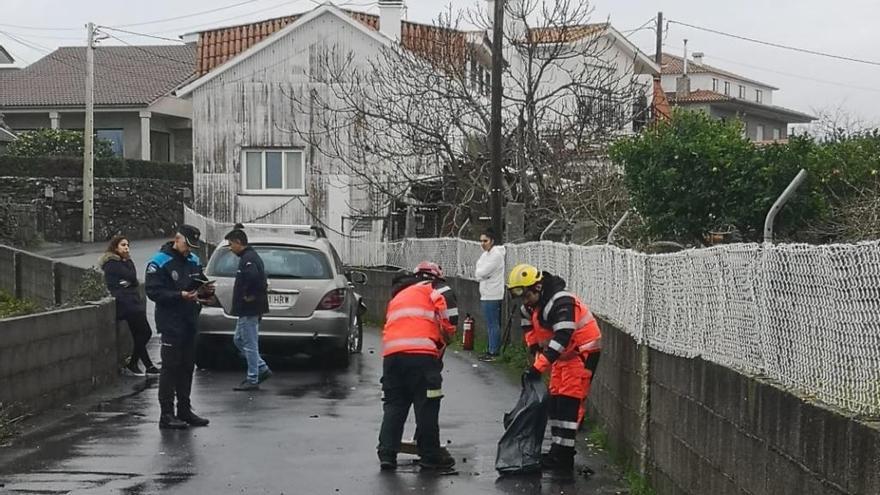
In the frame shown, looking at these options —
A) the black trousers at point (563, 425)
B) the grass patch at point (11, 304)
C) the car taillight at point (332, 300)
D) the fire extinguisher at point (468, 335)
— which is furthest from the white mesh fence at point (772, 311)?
the grass patch at point (11, 304)

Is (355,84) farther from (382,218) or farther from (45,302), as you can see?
(45,302)

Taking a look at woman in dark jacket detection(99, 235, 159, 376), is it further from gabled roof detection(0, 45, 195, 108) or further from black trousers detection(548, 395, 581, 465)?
gabled roof detection(0, 45, 195, 108)

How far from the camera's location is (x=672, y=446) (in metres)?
7.88

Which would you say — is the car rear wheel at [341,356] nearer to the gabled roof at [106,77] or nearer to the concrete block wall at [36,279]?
the concrete block wall at [36,279]

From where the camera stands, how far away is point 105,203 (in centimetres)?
4581

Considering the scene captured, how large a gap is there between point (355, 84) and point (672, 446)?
94.0ft

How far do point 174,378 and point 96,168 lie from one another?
36.9 m

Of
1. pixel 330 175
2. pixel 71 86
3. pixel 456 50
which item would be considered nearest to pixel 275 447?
pixel 456 50

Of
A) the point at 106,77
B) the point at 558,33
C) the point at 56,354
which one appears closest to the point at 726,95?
the point at 106,77

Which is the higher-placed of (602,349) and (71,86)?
(71,86)

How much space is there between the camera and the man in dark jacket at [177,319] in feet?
36.6

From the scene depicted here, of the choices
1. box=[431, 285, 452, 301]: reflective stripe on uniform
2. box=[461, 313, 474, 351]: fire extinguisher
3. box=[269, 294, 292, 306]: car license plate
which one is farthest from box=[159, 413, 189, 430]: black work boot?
box=[461, 313, 474, 351]: fire extinguisher

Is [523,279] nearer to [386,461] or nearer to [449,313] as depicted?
[449,313]

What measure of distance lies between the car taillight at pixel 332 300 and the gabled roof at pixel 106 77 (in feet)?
136
